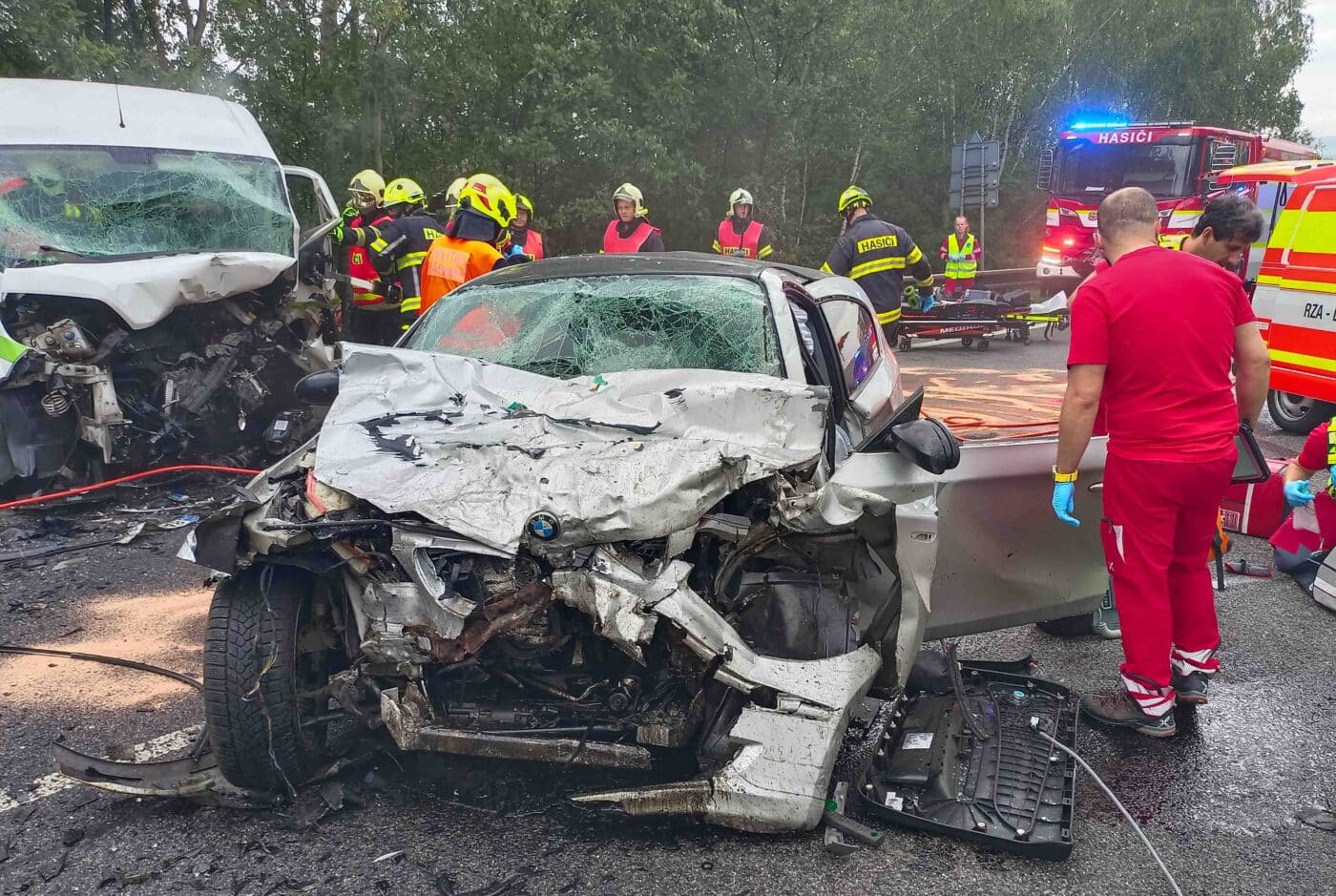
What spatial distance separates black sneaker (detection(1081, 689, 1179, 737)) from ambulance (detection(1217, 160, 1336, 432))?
467 centimetres

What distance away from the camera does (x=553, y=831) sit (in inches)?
110

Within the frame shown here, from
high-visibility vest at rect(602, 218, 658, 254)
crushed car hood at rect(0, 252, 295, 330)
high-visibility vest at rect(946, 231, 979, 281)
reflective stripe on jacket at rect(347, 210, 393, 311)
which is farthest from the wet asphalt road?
high-visibility vest at rect(946, 231, 979, 281)

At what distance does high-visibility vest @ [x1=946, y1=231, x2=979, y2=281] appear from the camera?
14.1 meters

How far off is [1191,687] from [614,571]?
2.19 meters

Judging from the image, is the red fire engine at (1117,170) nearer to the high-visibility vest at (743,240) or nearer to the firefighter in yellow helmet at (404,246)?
the high-visibility vest at (743,240)

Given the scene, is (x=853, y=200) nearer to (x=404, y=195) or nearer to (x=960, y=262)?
(x=404, y=195)

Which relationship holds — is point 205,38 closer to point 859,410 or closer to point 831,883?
point 859,410

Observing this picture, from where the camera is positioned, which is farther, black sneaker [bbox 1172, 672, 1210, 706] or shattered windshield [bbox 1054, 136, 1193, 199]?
shattered windshield [bbox 1054, 136, 1193, 199]

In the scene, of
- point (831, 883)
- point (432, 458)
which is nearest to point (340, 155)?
point (432, 458)

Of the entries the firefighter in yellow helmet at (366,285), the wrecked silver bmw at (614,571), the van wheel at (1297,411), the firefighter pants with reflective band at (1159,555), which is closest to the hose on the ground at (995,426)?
the firefighter pants with reflective band at (1159,555)

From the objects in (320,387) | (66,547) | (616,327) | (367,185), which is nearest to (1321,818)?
(616,327)

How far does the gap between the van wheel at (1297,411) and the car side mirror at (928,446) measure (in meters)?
6.18

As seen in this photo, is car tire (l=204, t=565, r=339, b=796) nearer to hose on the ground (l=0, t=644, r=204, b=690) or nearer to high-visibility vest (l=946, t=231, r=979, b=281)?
hose on the ground (l=0, t=644, r=204, b=690)

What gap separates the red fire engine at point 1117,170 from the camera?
1473 cm
